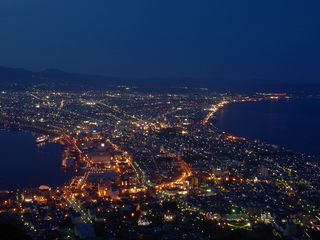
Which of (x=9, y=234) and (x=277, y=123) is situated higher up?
(x=9, y=234)

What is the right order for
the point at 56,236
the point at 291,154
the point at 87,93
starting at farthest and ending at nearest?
the point at 87,93, the point at 291,154, the point at 56,236

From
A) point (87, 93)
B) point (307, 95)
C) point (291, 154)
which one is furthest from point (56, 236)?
point (307, 95)

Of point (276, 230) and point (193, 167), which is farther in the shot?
point (193, 167)

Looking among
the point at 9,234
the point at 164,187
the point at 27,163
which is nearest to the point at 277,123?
the point at 27,163

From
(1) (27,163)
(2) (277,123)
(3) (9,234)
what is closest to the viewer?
(3) (9,234)

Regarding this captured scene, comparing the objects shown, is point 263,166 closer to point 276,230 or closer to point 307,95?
point 276,230

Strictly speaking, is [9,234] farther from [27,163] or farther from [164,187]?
[27,163]

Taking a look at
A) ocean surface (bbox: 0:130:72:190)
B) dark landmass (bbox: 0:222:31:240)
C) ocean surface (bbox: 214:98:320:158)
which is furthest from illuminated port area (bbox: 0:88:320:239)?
dark landmass (bbox: 0:222:31:240)

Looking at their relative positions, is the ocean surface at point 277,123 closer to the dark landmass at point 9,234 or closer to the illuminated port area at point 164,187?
the illuminated port area at point 164,187
